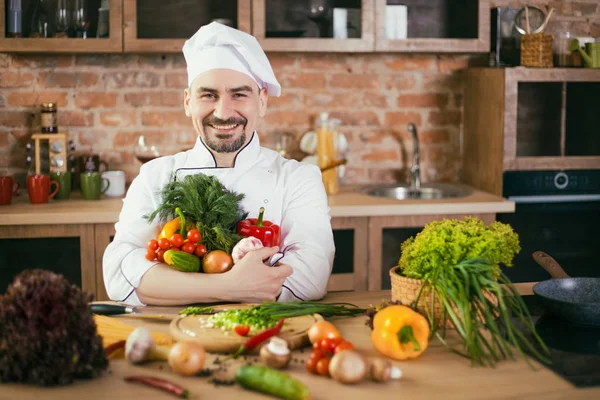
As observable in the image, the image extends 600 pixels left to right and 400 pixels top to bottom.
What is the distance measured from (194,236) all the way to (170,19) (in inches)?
78.8

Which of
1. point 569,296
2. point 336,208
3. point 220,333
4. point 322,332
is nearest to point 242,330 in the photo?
point 220,333

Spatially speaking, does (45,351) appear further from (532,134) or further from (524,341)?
(532,134)

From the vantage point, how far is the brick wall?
3896mm

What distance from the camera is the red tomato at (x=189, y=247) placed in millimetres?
2021

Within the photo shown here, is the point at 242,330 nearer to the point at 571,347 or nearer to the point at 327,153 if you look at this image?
the point at 571,347

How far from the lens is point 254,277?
77.9 inches

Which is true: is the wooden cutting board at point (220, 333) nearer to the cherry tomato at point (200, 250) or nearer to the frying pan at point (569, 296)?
the cherry tomato at point (200, 250)

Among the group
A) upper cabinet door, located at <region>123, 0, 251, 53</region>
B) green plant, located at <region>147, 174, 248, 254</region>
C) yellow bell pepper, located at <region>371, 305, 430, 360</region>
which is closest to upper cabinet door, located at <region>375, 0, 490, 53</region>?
upper cabinet door, located at <region>123, 0, 251, 53</region>

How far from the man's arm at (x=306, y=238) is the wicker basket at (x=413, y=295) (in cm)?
42

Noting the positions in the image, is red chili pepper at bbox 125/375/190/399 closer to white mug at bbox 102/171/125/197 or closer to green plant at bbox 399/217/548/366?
green plant at bbox 399/217/548/366

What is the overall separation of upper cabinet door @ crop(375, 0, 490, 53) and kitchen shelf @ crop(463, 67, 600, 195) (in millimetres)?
180

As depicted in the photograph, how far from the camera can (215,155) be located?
2479 millimetres

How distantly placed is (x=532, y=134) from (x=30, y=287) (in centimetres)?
289

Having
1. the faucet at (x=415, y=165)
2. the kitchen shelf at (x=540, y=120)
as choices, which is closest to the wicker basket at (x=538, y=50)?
the kitchen shelf at (x=540, y=120)
